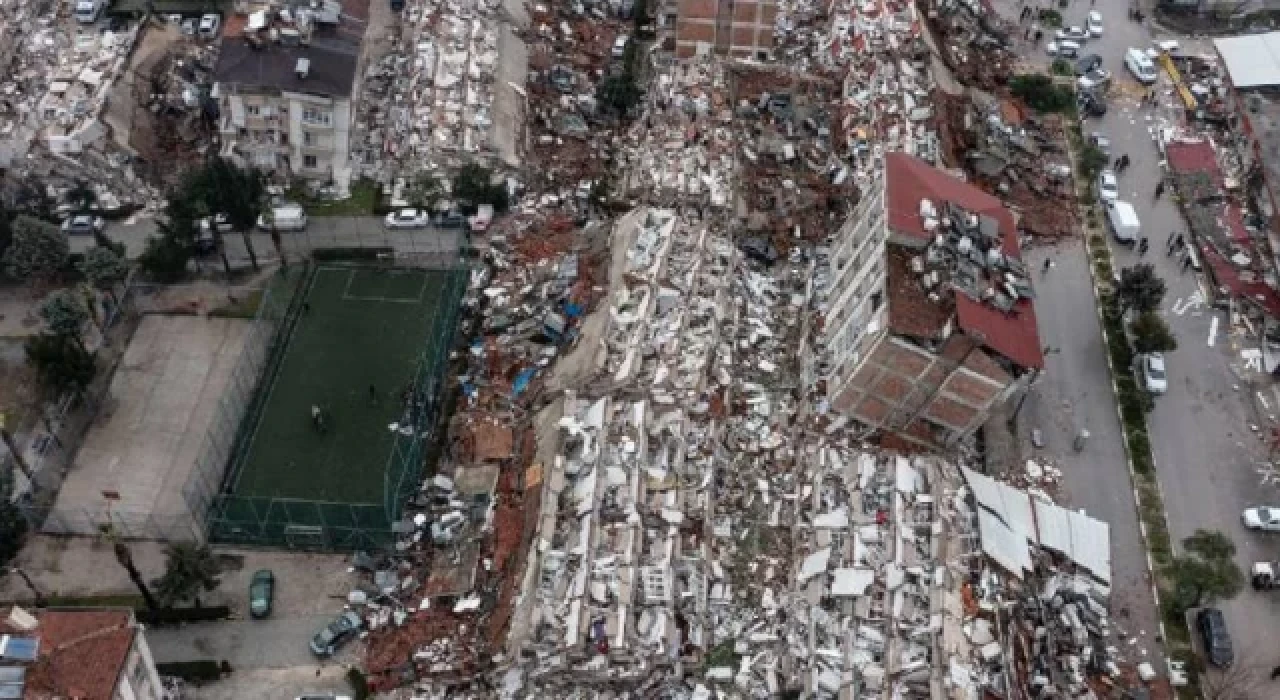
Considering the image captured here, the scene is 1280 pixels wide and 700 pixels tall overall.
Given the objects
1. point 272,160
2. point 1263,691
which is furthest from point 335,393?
point 1263,691

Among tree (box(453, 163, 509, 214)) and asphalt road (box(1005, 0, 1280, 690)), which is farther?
tree (box(453, 163, 509, 214))

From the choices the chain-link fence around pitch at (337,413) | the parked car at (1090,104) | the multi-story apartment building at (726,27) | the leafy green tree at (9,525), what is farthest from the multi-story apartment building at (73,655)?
the parked car at (1090,104)

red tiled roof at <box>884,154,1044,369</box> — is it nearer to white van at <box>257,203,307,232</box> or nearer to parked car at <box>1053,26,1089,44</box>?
parked car at <box>1053,26,1089,44</box>

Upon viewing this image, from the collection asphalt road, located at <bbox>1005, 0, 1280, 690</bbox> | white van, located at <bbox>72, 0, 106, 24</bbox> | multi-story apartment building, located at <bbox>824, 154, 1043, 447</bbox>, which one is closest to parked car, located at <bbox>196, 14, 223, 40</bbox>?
white van, located at <bbox>72, 0, 106, 24</bbox>

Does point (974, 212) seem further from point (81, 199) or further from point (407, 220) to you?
point (81, 199)

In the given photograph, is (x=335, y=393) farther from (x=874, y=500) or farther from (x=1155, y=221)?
(x=1155, y=221)

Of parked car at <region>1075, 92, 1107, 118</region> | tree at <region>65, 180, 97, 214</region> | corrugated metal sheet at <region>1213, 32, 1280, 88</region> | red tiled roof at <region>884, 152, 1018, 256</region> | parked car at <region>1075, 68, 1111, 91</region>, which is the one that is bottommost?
tree at <region>65, 180, 97, 214</region>

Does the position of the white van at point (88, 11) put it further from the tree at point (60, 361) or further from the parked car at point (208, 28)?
the tree at point (60, 361)
